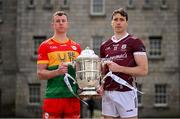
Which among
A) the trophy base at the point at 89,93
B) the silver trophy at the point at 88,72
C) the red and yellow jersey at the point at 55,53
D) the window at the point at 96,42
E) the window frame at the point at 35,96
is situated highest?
the window at the point at 96,42

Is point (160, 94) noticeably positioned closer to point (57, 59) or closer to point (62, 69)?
point (57, 59)

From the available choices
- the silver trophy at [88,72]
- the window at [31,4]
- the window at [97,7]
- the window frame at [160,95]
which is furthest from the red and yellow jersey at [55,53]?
the window at [31,4]

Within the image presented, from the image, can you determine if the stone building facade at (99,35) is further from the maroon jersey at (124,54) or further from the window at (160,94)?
the maroon jersey at (124,54)

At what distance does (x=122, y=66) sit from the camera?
19.1ft

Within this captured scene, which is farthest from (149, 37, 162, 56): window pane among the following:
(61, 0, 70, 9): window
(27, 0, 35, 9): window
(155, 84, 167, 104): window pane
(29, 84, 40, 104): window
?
(27, 0, 35, 9): window

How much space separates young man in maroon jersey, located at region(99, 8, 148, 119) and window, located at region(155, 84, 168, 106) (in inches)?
1047

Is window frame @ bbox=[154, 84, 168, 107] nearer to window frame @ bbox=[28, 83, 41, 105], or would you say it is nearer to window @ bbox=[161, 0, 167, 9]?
window @ bbox=[161, 0, 167, 9]

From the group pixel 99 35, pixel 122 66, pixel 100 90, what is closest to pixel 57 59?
pixel 100 90

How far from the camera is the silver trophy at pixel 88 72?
5.64 metres

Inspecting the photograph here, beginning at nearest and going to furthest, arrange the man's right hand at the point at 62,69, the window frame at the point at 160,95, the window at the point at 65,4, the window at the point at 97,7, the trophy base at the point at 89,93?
the trophy base at the point at 89,93, the man's right hand at the point at 62,69, the window frame at the point at 160,95, the window at the point at 65,4, the window at the point at 97,7

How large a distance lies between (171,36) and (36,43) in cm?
937

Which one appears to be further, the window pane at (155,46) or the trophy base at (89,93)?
the window pane at (155,46)

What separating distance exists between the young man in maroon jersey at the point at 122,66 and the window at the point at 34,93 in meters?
26.8

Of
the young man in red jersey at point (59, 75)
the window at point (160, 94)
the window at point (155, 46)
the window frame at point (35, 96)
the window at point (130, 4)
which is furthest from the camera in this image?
the window at point (155, 46)
